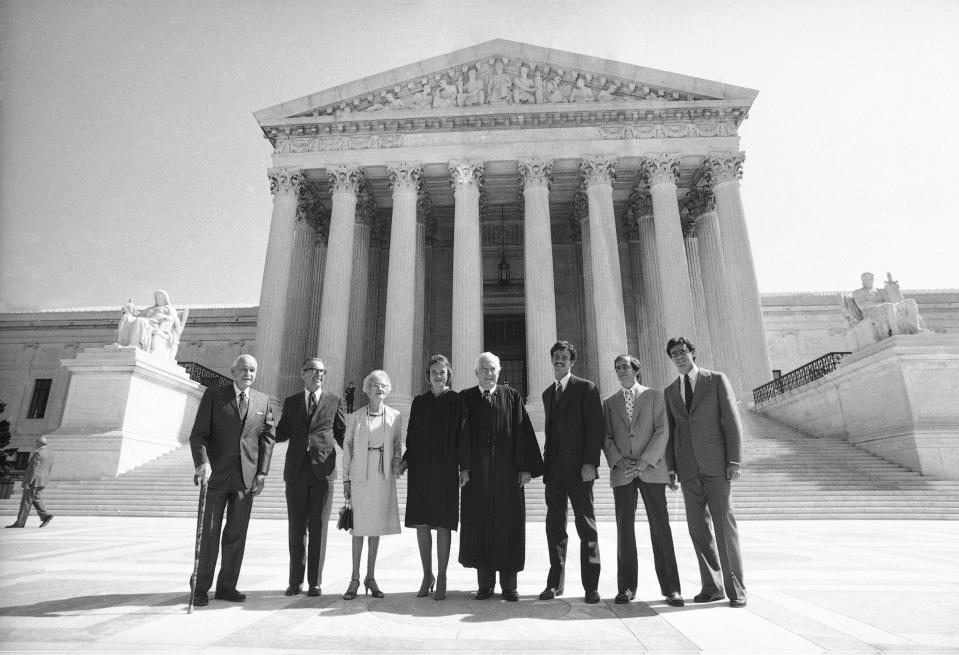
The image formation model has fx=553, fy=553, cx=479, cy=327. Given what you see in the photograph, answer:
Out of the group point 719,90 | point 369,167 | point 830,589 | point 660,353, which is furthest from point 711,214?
point 830,589

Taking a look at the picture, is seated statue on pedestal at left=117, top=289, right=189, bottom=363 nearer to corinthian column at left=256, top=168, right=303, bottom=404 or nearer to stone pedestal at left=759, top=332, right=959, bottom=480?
corinthian column at left=256, top=168, right=303, bottom=404

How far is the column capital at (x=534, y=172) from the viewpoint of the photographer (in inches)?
974

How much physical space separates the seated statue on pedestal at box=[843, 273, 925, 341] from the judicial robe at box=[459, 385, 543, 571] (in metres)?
15.5

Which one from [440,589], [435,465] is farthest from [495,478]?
[440,589]

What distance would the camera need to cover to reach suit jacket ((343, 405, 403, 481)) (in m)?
4.96

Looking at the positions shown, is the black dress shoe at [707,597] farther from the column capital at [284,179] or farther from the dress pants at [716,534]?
the column capital at [284,179]

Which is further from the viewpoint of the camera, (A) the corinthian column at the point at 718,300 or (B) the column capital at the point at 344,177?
(B) the column capital at the point at 344,177

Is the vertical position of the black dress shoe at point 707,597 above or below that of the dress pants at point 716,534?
below

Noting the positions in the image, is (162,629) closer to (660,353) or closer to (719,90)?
(660,353)

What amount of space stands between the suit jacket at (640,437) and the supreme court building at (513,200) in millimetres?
16215

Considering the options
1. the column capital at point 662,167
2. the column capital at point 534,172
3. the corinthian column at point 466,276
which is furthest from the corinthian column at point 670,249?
the corinthian column at point 466,276

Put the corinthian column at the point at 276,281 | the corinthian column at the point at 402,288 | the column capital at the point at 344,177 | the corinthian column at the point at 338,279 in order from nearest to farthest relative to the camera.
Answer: the corinthian column at the point at 402,288 → the corinthian column at the point at 338,279 → the corinthian column at the point at 276,281 → the column capital at the point at 344,177

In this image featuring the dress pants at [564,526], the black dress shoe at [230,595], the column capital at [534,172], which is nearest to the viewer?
the black dress shoe at [230,595]

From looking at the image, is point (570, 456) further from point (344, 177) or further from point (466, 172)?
point (344, 177)
